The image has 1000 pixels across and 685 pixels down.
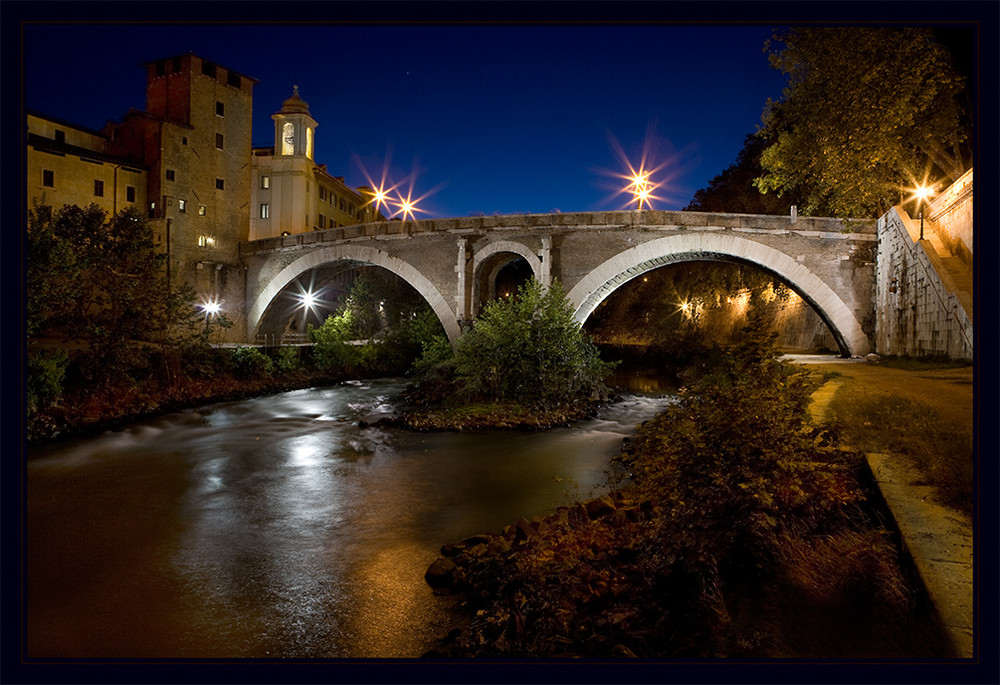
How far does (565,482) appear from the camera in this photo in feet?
27.3

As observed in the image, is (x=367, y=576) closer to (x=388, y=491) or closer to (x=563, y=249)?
(x=388, y=491)

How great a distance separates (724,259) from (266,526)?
15.8 meters

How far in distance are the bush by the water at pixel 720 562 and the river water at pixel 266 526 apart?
0.80 metres

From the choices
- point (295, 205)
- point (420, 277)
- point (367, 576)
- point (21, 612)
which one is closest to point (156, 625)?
point (367, 576)

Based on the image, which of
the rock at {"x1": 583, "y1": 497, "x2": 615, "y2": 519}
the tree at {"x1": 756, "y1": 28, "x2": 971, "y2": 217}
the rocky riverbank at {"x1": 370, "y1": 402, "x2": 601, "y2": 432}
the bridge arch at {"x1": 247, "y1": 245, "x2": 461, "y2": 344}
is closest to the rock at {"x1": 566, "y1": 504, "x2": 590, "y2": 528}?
the rock at {"x1": 583, "y1": 497, "x2": 615, "y2": 519}

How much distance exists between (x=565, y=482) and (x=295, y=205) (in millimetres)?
33612

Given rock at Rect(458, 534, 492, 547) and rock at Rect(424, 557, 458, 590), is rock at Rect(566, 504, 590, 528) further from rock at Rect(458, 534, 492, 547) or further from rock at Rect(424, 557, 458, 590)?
rock at Rect(424, 557, 458, 590)

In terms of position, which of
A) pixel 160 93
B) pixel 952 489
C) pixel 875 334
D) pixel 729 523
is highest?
pixel 160 93

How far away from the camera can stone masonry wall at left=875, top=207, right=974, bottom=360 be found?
375 inches

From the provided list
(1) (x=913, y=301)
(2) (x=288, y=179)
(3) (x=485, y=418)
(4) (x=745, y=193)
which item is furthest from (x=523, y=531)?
(2) (x=288, y=179)

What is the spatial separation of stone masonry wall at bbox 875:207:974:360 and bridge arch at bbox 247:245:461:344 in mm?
12663

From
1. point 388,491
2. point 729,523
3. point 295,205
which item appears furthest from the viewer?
point 295,205

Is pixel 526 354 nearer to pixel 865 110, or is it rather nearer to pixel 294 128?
pixel 865 110

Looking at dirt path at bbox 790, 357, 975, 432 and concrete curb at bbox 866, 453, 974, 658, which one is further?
dirt path at bbox 790, 357, 975, 432
